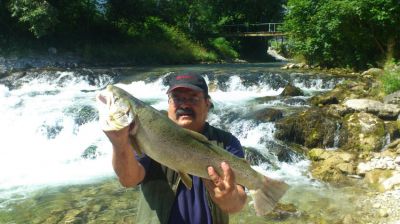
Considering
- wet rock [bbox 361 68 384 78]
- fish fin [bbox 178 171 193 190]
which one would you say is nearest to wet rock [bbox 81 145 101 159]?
fish fin [bbox 178 171 193 190]

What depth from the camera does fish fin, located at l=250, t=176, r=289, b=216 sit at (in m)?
2.53

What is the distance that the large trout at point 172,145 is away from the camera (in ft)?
7.10

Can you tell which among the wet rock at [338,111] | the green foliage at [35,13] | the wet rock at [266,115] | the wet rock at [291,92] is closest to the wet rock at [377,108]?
the wet rock at [338,111]

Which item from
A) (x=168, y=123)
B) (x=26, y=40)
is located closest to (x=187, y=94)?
(x=168, y=123)

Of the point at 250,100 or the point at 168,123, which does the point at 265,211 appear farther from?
the point at 250,100

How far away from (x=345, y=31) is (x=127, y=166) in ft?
63.0

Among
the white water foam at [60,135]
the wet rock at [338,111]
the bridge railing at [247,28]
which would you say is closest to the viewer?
the white water foam at [60,135]

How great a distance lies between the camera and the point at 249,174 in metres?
2.51

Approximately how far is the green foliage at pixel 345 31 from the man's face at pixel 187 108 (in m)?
17.2

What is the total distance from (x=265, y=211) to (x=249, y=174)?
0.23 metres

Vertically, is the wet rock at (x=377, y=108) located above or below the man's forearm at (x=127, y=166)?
below

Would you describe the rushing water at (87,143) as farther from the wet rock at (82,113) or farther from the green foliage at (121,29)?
the green foliage at (121,29)

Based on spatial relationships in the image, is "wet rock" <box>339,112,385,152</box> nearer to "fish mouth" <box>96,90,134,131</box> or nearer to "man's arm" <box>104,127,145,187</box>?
"man's arm" <box>104,127,145,187</box>

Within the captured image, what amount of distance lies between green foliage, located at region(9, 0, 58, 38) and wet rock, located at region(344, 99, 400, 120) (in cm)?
1772
